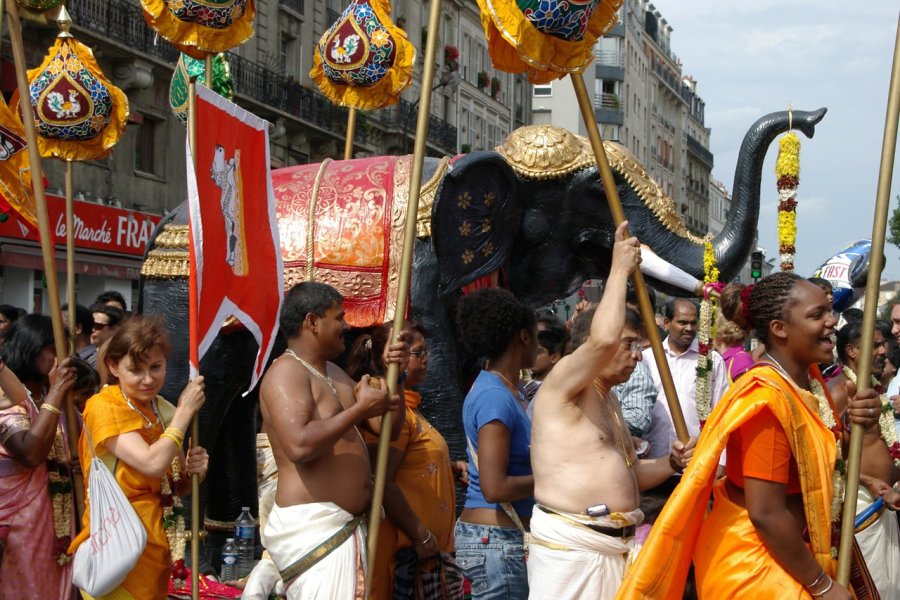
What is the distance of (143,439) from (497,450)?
1.36 metres

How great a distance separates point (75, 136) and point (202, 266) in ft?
8.29

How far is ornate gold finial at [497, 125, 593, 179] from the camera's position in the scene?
8.04 metres

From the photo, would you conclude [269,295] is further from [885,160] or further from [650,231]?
[650,231]

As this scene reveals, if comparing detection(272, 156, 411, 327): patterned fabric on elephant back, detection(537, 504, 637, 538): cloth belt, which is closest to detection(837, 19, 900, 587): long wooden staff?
detection(537, 504, 637, 538): cloth belt

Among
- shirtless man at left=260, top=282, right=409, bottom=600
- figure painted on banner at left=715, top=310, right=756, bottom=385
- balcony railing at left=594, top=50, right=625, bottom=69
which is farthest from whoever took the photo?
balcony railing at left=594, top=50, right=625, bottom=69

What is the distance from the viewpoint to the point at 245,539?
25.6 ft

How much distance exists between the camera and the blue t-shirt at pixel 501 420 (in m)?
4.85

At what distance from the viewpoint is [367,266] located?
7.45m

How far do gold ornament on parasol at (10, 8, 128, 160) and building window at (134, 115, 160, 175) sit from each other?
51.9 ft

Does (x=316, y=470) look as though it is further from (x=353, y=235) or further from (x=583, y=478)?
(x=353, y=235)

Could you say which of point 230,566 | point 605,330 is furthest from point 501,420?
point 230,566

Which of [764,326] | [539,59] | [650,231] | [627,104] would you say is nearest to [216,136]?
[539,59]

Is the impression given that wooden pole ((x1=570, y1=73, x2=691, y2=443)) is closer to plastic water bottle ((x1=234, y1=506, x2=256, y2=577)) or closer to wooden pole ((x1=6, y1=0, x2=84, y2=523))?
wooden pole ((x1=6, y1=0, x2=84, y2=523))

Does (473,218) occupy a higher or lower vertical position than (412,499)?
higher
